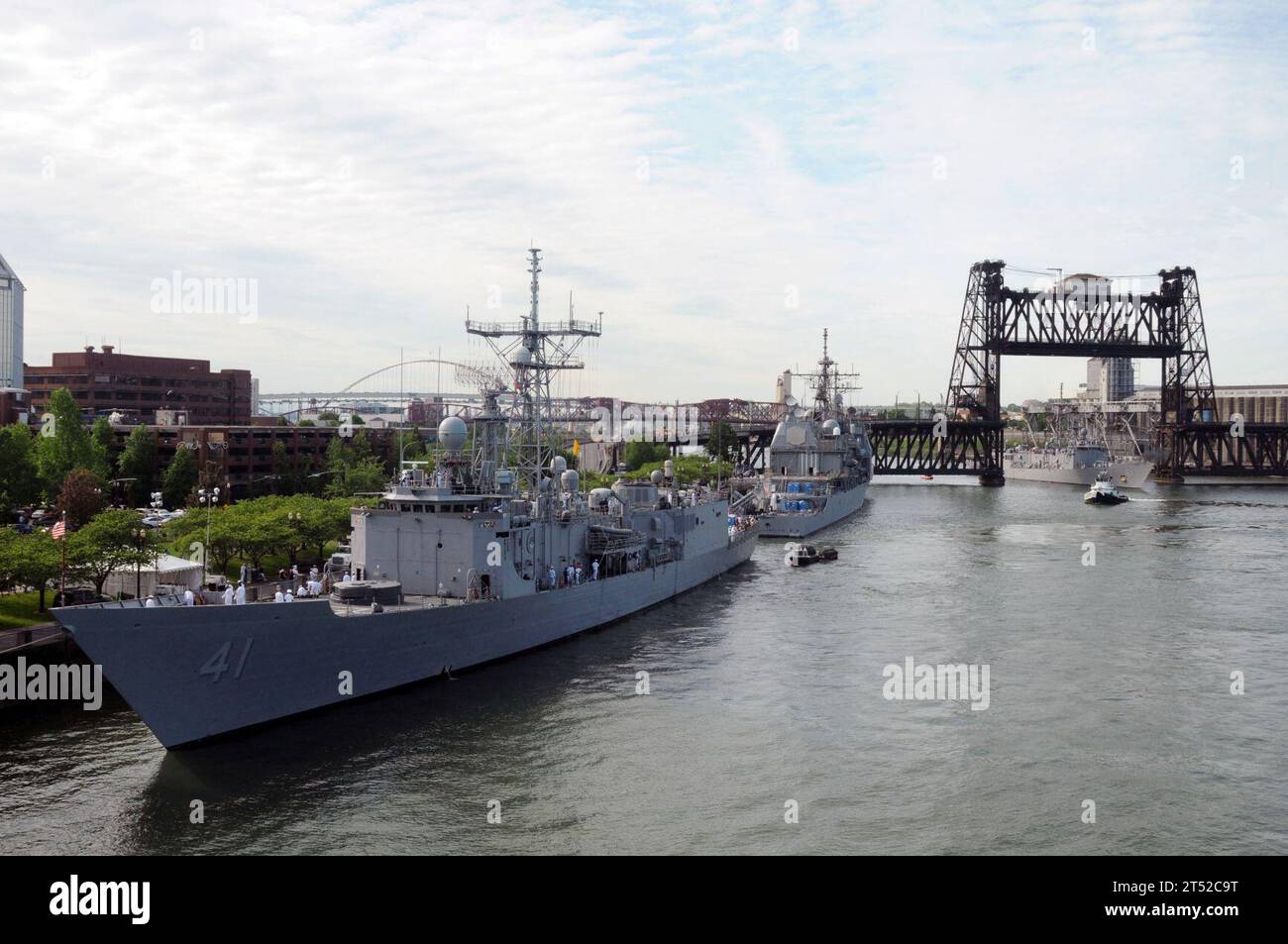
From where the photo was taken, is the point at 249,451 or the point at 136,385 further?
the point at 136,385

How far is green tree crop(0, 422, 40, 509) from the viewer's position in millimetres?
53750

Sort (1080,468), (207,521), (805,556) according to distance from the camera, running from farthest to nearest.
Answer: (1080,468) < (805,556) < (207,521)

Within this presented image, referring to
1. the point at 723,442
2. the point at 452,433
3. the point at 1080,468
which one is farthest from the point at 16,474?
the point at 1080,468

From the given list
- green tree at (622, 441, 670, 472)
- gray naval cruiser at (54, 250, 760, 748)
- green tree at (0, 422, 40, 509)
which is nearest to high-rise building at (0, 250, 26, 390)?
green tree at (622, 441, 670, 472)

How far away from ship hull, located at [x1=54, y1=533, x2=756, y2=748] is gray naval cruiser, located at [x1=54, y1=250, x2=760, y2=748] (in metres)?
0.04

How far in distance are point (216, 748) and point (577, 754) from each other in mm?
8752

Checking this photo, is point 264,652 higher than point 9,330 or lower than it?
lower

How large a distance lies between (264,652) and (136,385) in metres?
94.9

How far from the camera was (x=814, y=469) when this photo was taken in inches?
3824

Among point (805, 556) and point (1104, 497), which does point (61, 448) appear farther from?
point (1104, 497)

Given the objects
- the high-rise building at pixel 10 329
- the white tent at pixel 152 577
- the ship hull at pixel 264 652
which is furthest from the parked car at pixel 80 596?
the high-rise building at pixel 10 329

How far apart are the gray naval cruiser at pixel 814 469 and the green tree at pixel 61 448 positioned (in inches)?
1828

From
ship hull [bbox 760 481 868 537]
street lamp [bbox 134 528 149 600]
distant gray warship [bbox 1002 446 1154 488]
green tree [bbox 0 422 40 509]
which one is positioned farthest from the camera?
distant gray warship [bbox 1002 446 1154 488]

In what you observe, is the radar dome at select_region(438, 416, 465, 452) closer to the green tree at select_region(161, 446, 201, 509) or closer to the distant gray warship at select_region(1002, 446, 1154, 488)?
the green tree at select_region(161, 446, 201, 509)
